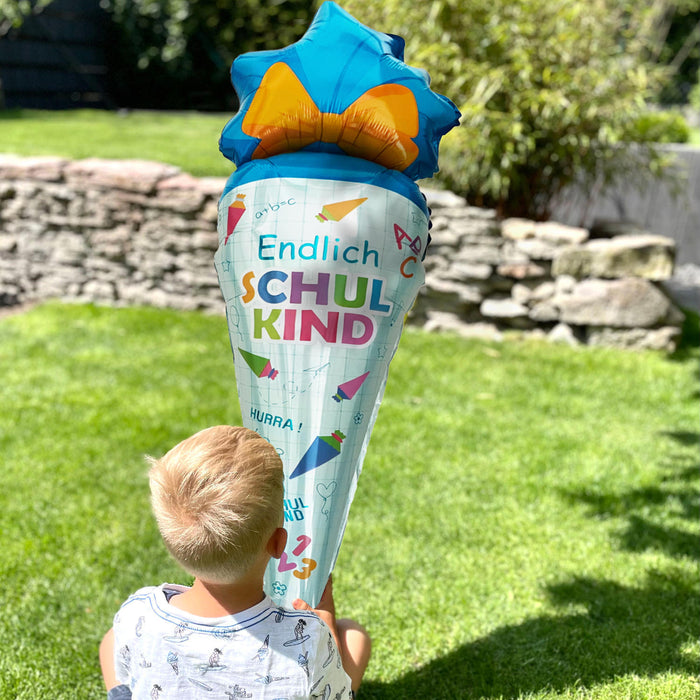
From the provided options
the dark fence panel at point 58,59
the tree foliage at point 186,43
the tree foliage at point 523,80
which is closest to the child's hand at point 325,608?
the tree foliage at point 523,80

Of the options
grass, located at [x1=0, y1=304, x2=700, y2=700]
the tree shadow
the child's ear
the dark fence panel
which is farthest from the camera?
the dark fence panel

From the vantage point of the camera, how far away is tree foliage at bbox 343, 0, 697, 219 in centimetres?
524

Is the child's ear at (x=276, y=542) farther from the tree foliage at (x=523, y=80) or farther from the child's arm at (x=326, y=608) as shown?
the tree foliage at (x=523, y=80)

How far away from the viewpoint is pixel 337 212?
1687mm

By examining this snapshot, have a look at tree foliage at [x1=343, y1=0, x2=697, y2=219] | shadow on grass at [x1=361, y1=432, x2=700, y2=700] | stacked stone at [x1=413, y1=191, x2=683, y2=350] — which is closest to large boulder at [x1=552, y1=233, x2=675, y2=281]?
stacked stone at [x1=413, y1=191, x2=683, y2=350]

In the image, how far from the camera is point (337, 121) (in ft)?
5.50

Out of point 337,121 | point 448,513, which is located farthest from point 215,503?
point 448,513

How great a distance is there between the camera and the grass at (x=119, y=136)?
22.5 ft

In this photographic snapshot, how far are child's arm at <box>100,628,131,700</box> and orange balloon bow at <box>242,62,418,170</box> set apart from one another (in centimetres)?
112

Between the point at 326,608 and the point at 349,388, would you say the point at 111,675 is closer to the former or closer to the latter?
the point at 326,608

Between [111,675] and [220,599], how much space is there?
0.37 m

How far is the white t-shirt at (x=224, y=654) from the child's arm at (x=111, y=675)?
9cm

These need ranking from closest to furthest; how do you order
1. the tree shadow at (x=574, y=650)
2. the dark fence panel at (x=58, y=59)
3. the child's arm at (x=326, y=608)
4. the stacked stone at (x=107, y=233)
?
the child's arm at (x=326, y=608), the tree shadow at (x=574, y=650), the stacked stone at (x=107, y=233), the dark fence panel at (x=58, y=59)

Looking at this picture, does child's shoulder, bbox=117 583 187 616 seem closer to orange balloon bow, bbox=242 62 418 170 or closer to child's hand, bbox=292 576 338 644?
child's hand, bbox=292 576 338 644
